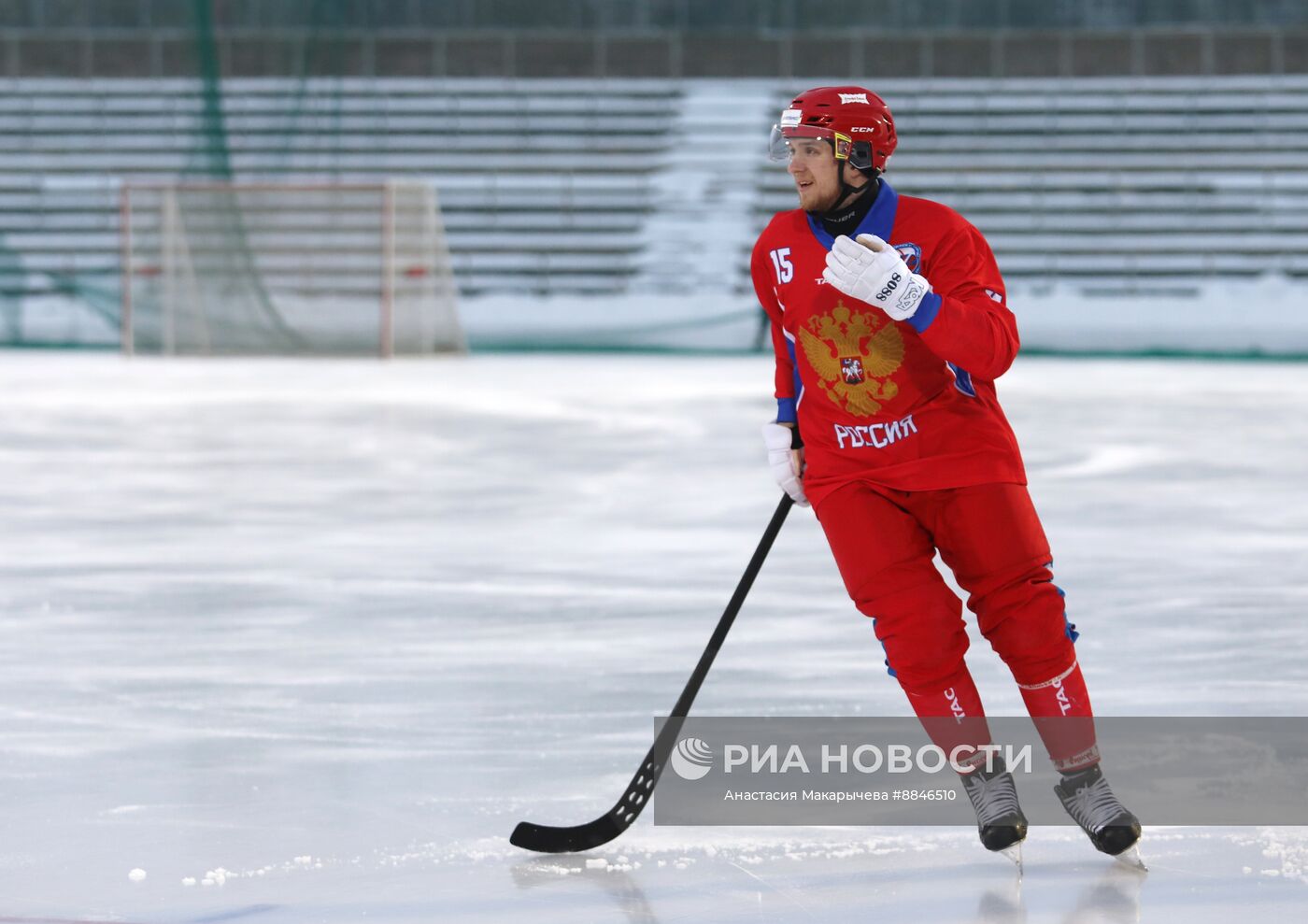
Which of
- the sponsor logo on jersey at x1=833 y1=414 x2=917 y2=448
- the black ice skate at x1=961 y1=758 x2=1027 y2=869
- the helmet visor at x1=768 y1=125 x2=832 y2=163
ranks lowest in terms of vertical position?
the black ice skate at x1=961 y1=758 x2=1027 y2=869

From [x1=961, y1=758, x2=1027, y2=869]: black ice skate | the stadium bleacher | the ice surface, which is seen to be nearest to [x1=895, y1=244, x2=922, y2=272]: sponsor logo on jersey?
[x1=961, y1=758, x2=1027, y2=869]: black ice skate

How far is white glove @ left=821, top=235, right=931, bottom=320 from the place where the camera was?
2.73 m

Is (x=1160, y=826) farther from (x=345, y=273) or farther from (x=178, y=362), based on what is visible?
(x=345, y=273)

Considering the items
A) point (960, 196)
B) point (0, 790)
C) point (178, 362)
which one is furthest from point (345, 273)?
point (0, 790)

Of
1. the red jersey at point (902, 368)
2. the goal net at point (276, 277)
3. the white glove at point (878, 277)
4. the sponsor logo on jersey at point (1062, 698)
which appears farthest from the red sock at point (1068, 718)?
the goal net at point (276, 277)

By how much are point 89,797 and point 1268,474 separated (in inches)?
236

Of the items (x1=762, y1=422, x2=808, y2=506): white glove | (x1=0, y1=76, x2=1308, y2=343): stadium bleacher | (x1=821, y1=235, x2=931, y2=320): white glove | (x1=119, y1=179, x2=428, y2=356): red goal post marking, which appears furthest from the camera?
(x1=0, y1=76, x2=1308, y2=343): stadium bleacher

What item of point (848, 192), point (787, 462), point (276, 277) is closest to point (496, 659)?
point (787, 462)

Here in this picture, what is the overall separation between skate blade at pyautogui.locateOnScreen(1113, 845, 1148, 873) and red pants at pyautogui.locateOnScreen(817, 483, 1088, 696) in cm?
26

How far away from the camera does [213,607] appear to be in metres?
5.14

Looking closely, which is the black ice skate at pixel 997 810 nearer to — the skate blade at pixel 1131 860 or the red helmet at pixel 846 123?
the skate blade at pixel 1131 860

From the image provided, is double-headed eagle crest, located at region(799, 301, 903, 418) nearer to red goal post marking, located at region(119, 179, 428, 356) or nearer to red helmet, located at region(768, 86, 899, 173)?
red helmet, located at region(768, 86, 899, 173)

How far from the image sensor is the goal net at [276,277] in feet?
55.5

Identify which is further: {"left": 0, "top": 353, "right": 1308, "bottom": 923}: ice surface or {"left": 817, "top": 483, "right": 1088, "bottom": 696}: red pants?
{"left": 817, "top": 483, "right": 1088, "bottom": 696}: red pants
